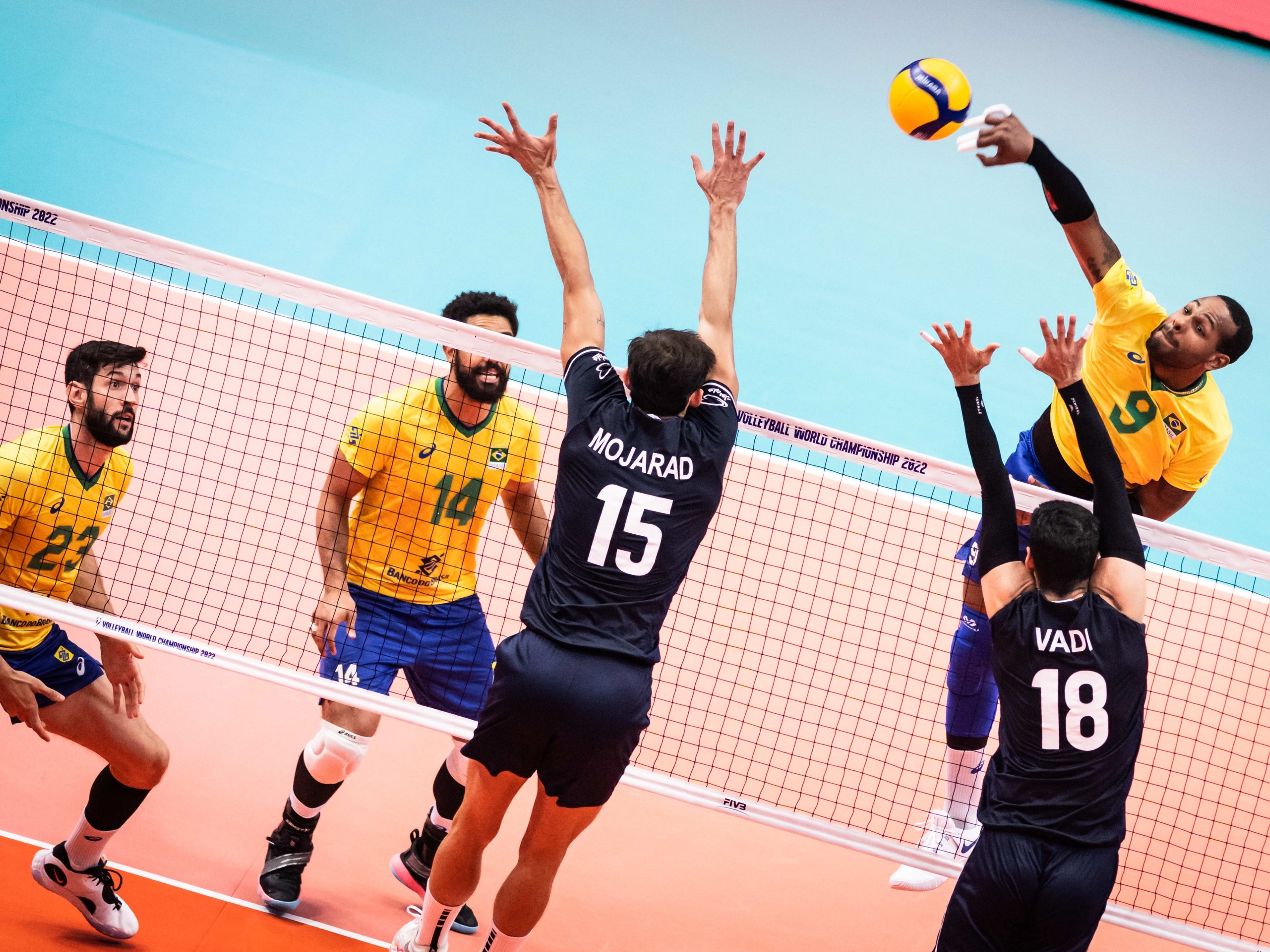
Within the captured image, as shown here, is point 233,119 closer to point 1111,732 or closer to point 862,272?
point 862,272

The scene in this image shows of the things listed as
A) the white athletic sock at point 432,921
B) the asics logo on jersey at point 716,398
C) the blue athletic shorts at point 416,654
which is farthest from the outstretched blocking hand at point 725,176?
the white athletic sock at point 432,921

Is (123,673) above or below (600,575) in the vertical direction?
below

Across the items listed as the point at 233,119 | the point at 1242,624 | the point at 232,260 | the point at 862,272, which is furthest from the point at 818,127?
the point at 232,260

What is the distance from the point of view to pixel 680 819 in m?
6.89

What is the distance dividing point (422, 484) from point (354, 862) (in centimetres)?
Result: 196

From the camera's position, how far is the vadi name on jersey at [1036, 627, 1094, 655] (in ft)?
12.6

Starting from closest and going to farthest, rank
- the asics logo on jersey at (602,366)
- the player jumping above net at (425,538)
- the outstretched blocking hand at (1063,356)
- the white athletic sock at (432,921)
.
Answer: the asics logo on jersey at (602,366) → the outstretched blocking hand at (1063,356) → the white athletic sock at (432,921) → the player jumping above net at (425,538)

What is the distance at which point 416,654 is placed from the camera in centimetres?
513

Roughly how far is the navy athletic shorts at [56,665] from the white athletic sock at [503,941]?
202 centimetres

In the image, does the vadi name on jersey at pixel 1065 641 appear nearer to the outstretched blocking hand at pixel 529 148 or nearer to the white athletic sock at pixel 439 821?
the outstretched blocking hand at pixel 529 148

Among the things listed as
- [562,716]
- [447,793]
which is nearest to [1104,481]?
[562,716]

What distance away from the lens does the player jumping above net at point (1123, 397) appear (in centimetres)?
473

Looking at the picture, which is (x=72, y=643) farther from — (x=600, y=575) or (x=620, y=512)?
(x=620, y=512)

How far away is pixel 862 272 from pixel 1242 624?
5.39m
